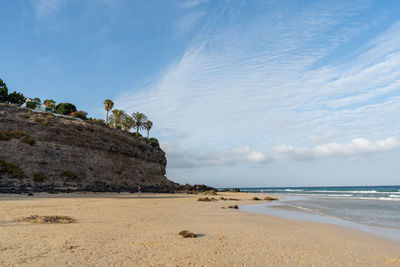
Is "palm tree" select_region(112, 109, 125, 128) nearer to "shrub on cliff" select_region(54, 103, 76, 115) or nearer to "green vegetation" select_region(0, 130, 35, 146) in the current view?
"shrub on cliff" select_region(54, 103, 76, 115)

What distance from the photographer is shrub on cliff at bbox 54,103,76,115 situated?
8369 centimetres

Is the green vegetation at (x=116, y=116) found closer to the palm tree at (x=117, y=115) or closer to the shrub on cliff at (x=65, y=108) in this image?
the palm tree at (x=117, y=115)

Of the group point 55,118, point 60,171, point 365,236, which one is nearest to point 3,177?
point 60,171

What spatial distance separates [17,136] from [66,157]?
8.75m

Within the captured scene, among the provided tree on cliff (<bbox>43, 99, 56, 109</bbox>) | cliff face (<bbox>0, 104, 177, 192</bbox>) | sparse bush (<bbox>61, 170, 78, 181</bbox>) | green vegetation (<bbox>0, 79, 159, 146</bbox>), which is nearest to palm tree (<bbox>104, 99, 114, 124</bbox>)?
green vegetation (<bbox>0, 79, 159, 146</bbox>)

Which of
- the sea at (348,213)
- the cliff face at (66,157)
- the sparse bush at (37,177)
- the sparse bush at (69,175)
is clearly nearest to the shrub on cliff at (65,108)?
the cliff face at (66,157)

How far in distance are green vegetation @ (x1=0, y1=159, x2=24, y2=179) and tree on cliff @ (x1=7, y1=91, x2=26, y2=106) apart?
50942 millimetres

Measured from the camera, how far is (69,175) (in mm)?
43406

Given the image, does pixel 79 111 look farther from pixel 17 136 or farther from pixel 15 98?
pixel 17 136

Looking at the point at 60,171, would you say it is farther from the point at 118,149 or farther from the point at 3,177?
the point at 118,149

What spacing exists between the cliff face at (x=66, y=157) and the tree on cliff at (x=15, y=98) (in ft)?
98.4

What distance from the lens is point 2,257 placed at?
6.93m

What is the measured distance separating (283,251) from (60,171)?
145ft

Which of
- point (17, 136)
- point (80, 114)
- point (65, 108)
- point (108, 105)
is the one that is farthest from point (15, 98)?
point (17, 136)
